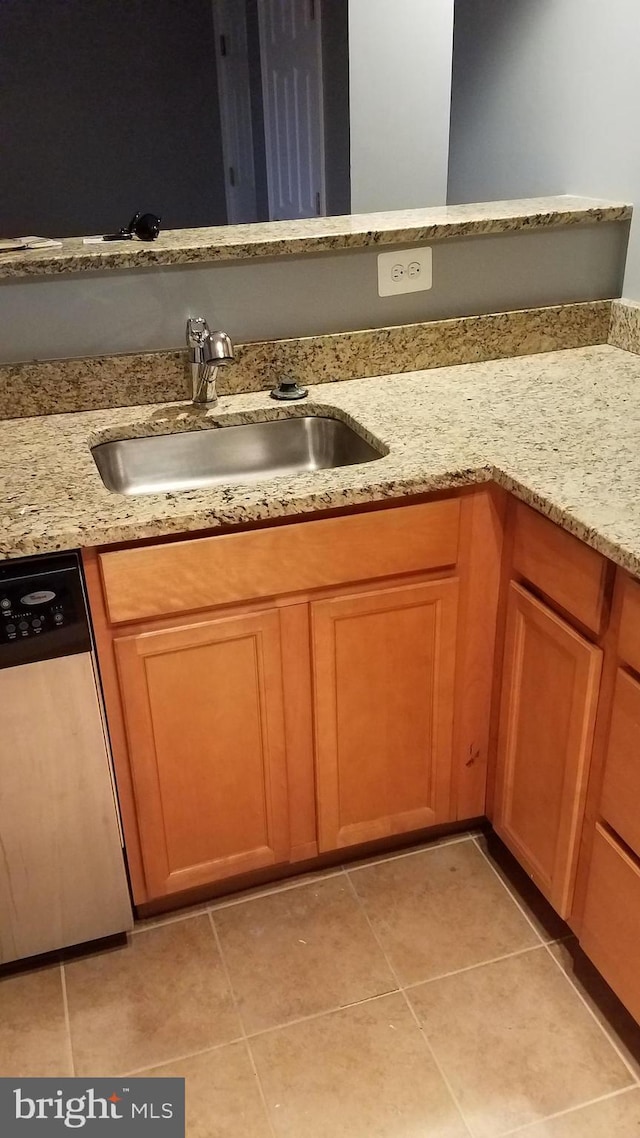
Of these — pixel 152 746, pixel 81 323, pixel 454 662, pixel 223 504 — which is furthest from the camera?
pixel 81 323

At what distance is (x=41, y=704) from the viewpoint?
1.36m

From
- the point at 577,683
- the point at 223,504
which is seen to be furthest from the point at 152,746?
the point at 577,683

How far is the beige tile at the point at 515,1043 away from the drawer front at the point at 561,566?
696 millimetres

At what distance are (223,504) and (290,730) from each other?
46 centimetres

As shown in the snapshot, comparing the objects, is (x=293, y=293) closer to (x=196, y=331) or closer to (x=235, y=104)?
(x=196, y=331)

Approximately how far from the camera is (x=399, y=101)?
9.29 ft

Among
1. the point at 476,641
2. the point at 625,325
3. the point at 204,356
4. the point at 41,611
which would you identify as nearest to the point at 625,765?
the point at 476,641

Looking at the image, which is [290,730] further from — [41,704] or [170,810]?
[41,704]

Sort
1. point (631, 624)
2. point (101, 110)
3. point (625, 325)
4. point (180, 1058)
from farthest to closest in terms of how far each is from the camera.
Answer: point (101, 110) → point (625, 325) → point (180, 1058) → point (631, 624)

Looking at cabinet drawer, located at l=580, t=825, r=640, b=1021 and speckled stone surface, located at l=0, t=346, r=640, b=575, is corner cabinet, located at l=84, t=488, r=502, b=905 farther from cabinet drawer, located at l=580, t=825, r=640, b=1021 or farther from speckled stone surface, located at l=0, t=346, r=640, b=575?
cabinet drawer, located at l=580, t=825, r=640, b=1021

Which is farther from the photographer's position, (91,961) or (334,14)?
(334,14)

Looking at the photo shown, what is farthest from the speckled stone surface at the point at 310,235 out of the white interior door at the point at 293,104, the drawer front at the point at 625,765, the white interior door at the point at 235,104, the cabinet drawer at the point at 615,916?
the white interior door at the point at 235,104

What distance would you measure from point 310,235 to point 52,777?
3.80 feet

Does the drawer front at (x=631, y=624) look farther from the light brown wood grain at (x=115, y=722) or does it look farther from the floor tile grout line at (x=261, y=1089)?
the floor tile grout line at (x=261, y=1089)
